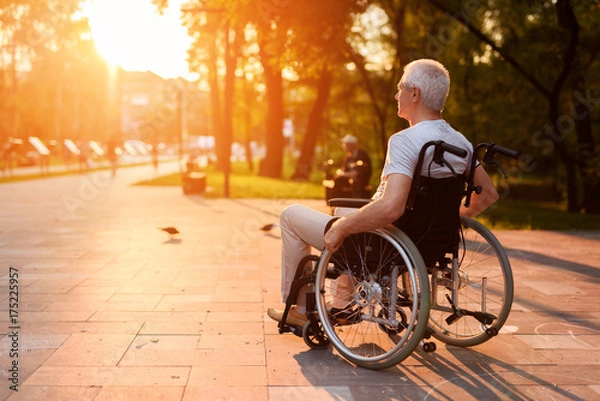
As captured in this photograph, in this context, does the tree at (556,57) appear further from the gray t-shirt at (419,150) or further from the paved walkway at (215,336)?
the gray t-shirt at (419,150)

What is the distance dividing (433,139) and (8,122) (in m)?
50.8

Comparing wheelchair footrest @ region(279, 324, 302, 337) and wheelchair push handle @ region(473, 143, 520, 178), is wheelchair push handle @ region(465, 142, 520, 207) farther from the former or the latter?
wheelchair footrest @ region(279, 324, 302, 337)

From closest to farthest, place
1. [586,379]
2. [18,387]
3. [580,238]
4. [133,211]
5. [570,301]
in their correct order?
[18,387]
[586,379]
[570,301]
[580,238]
[133,211]

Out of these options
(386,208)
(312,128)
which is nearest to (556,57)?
(312,128)

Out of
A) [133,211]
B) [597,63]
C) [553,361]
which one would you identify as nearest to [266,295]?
[553,361]

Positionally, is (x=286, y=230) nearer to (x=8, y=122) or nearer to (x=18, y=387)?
(x=18, y=387)

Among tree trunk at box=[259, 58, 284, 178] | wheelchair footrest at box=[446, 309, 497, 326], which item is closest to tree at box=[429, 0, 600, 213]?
tree trunk at box=[259, 58, 284, 178]

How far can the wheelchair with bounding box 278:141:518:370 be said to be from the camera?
138 inches

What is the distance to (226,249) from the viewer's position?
804cm

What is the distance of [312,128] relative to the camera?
2902cm

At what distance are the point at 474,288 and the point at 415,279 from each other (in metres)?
0.95

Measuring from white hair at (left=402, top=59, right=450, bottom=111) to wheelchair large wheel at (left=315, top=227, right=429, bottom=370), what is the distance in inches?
28.7

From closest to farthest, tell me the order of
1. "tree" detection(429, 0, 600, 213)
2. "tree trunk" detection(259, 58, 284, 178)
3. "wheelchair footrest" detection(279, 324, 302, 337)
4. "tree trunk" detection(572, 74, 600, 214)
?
"wheelchair footrest" detection(279, 324, 302, 337) → "tree" detection(429, 0, 600, 213) → "tree trunk" detection(572, 74, 600, 214) → "tree trunk" detection(259, 58, 284, 178)

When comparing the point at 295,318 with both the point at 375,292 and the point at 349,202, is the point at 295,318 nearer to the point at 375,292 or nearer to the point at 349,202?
the point at 375,292
